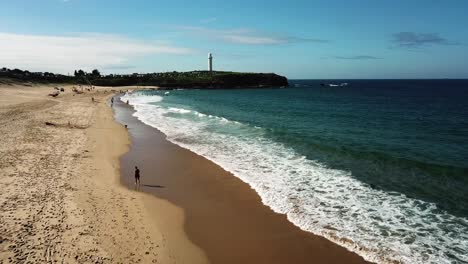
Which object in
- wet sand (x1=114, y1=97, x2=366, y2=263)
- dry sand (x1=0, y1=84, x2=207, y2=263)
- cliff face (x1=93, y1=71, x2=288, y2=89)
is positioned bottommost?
wet sand (x1=114, y1=97, x2=366, y2=263)

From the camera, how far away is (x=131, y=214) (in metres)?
14.8

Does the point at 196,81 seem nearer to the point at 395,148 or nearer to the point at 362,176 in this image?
the point at 395,148

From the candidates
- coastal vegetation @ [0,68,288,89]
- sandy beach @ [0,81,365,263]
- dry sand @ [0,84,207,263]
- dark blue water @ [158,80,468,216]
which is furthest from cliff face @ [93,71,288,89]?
dry sand @ [0,84,207,263]

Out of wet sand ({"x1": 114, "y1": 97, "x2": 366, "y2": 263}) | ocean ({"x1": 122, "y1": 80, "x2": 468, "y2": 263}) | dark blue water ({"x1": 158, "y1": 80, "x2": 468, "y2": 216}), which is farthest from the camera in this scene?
dark blue water ({"x1": 158, "y1": 80, "x2": 468, "y2": 216})

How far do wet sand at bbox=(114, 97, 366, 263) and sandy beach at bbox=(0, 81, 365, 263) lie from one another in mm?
35

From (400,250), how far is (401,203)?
4.55m

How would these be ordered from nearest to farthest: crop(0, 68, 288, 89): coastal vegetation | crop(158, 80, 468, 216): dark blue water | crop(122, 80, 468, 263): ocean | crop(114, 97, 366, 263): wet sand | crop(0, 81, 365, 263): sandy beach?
crop(0, 81, 365, 263): sandy beach, crop(114, 97, 366, 263): wet sand, crop(122, 80, 468, 263): ocean, crop(158, 80, 468, 216): dark blue water, crop(0, 68, 288, 89): coastal vegetation

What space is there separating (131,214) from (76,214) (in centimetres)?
202

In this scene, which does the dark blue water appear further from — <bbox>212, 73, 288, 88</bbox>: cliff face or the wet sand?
<bbox>212, 73, 288, 88</bbox>: cliff face

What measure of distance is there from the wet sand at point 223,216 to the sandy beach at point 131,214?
35 millimetres

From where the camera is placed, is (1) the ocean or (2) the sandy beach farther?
(1) the ocean

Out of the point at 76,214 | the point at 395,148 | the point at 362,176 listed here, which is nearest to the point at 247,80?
the point at 395,148

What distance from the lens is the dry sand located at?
442 inches

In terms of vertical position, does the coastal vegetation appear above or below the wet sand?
above
